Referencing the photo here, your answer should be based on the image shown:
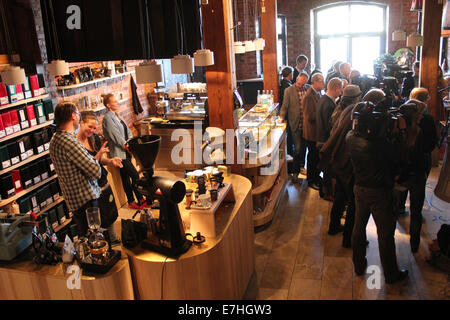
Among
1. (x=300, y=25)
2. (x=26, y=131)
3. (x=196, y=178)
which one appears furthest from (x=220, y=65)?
(x=300, y=25)

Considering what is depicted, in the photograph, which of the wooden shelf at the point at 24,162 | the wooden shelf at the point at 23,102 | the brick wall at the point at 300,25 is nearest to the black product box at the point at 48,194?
the wooden shelf at the point at 24,162

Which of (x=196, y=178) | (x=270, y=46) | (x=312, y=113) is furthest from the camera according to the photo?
(x=270, y=46)

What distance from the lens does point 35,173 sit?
15.4 feet

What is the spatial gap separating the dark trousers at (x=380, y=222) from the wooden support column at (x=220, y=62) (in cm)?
156

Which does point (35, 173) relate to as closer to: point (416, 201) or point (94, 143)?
point (94, 143)

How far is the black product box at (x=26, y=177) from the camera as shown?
454 cm

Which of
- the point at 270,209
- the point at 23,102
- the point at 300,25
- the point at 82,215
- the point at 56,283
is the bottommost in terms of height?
the point at 270,209

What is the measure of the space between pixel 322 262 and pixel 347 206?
2.21ft

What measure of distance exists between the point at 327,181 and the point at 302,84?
164 centimetres

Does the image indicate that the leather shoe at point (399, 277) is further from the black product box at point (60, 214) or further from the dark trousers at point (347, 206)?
the black product box at point (60, 214)

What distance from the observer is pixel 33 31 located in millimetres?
4965

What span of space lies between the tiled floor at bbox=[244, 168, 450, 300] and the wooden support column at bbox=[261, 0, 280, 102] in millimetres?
2424

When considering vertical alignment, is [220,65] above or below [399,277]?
above
